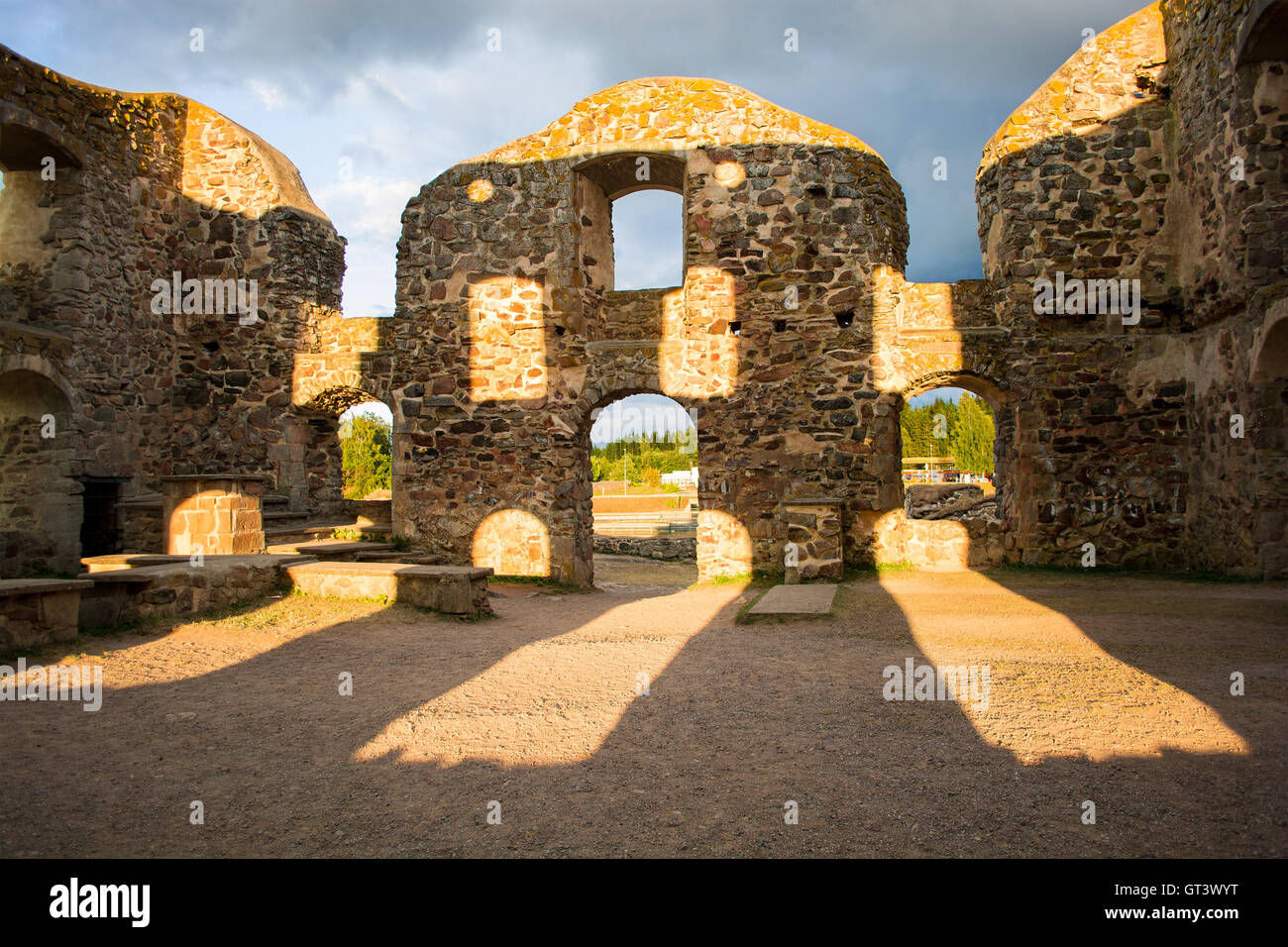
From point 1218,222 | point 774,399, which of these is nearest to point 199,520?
point 774,399

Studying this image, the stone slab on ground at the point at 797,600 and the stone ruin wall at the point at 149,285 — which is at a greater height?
the stone ruin wall at the point at 149,285

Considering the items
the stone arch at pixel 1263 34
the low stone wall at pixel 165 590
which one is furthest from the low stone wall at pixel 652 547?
the stone arch at pixel 1263 34

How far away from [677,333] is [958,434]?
1063 inches

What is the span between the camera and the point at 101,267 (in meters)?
10.3

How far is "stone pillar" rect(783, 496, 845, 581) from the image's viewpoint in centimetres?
914

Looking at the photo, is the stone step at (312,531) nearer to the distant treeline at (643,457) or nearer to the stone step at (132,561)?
the stone step at (132,561)

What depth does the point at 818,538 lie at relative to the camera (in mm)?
9180

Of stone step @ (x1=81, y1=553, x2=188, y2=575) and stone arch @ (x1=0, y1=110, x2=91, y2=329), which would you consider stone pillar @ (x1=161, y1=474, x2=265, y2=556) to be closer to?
stone step @ (x1=81, y1=553, x2=188, y2=575)

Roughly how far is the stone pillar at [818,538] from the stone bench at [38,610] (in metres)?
6.99

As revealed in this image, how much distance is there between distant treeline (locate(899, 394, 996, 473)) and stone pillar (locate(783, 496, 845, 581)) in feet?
63.3

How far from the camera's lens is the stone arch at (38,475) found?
9875 millimetres

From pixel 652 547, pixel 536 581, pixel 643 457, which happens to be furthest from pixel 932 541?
pixel 643 457

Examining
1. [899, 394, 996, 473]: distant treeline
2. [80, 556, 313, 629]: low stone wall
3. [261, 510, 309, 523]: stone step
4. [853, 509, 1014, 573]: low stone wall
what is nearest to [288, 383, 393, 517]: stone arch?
[261, 510, 309, 523]: stone step

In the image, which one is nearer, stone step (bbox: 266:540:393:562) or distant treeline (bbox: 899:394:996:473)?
stone step (bbox: 266:540:393:562)
